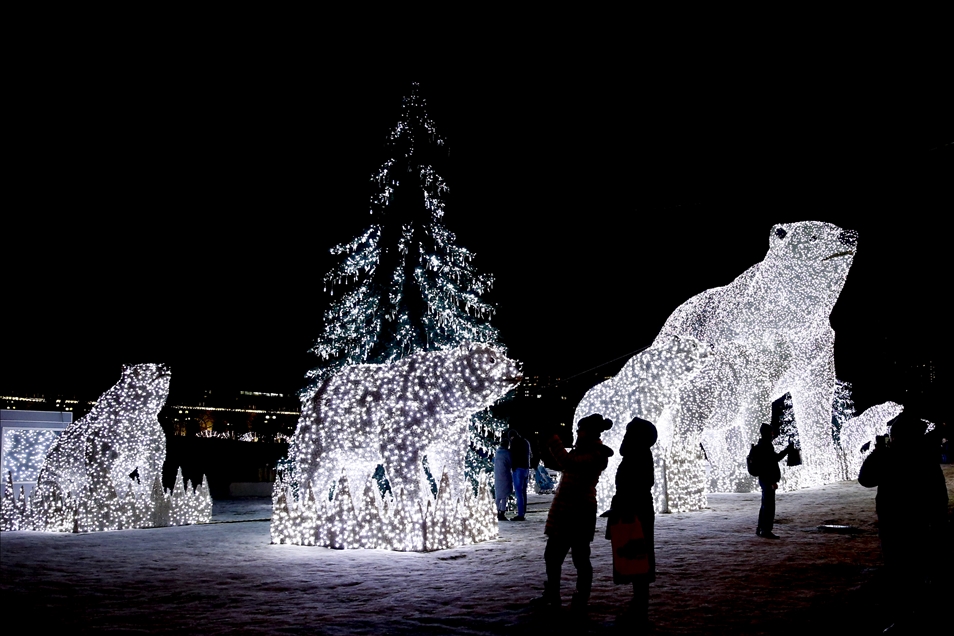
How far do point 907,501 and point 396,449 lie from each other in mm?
5378

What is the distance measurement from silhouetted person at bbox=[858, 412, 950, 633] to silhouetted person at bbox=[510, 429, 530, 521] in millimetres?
7450

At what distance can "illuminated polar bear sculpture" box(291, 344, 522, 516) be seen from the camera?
914 cm

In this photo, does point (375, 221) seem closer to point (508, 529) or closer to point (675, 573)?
point (508, 529)

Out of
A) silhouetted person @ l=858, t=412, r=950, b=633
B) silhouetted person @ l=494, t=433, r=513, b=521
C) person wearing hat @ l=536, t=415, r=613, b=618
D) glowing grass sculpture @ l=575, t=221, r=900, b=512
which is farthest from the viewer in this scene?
glowing grass sculpture @ l=575, t=221, r=900, b=512

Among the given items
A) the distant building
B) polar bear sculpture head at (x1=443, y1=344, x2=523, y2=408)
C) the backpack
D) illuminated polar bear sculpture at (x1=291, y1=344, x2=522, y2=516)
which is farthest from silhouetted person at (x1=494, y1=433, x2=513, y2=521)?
the distant building

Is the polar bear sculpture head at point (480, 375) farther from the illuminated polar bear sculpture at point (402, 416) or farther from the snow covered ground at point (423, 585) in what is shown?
the snow covered ground at point (423, 585)

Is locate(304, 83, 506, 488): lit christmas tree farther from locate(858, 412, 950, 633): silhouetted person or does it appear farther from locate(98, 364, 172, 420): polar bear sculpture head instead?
locate(858, 412, 950, 633): silhouetted person

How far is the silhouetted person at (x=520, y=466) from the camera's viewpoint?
41.9 feet

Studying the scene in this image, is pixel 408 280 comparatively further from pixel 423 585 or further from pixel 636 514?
pixel 636 514

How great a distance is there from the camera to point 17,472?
15070 mm

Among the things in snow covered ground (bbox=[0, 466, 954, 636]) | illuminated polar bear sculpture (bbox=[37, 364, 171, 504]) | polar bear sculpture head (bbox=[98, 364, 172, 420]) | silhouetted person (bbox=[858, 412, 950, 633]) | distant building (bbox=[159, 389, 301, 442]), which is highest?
distant building (bbox=[159, 389, 301, 442])

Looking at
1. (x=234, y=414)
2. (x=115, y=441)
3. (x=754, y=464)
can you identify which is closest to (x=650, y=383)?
(x=754, y=464)

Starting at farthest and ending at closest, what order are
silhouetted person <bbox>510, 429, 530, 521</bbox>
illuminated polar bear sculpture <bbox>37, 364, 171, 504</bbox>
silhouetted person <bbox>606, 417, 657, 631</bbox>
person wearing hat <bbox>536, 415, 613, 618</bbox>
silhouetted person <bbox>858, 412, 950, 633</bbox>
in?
silhouetted person <bbox>510, 429, 530, 521</bbox>
illuminated polar bear sculpture <bbox>37, 364, 171, 504</bbox>
person wearing hat <bbox>536, 415, 613, 618</bbox>
silhouetted person <bbox>858, 412, 950, 633</bbox>
silhouetted person <bbox>606, 417, 657, 631</bbox>

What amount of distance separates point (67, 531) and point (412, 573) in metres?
6.94
